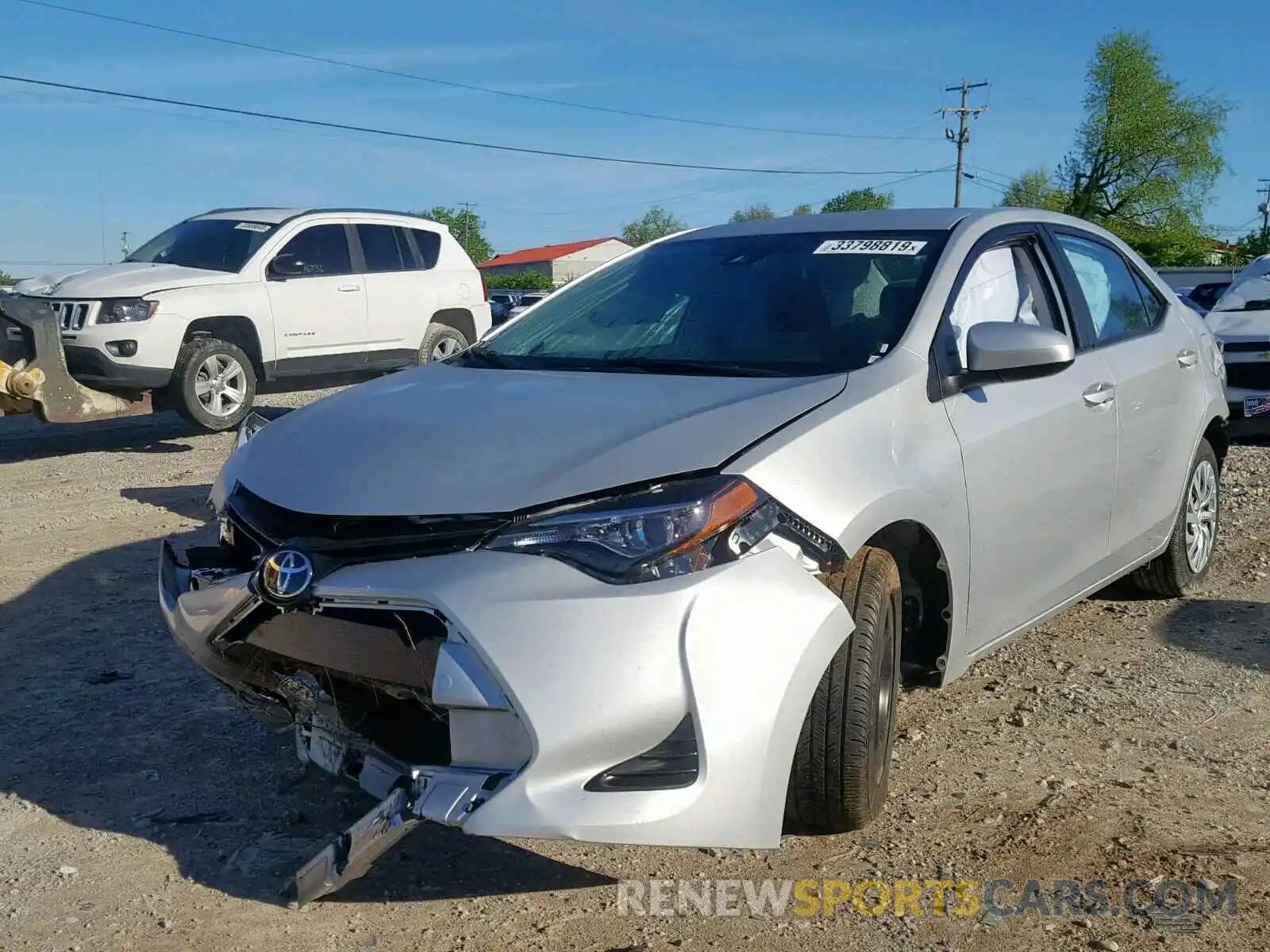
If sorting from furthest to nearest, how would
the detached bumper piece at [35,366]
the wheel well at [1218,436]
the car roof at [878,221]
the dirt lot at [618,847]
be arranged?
1. the detached bumper piece at [35,366]
2. the wheel well at [1218,436]
3. the car roof at [878,221]
4. the dirt lot at [618,847]

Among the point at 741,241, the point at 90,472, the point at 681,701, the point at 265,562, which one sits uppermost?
the point at 741,241

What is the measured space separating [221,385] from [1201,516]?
7.70m

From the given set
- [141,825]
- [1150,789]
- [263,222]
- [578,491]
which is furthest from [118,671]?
[263,222]

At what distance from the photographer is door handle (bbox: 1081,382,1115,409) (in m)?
4.09

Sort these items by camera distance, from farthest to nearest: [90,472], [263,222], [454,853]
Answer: [263,222]
[90,472]
[454,853]

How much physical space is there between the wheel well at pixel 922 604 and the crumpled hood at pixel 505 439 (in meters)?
0.49

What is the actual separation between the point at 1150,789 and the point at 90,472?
7.68m

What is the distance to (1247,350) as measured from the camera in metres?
9.98

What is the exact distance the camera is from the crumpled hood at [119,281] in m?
9.65

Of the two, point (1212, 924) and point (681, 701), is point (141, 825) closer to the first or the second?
point (681, 701)

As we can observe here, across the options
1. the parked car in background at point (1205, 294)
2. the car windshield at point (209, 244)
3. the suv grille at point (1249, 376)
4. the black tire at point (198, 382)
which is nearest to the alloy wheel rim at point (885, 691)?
the suv grille at point (1249, 376)

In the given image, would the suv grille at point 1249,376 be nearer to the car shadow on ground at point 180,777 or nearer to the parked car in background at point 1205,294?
the parked car in background at point 1205,294

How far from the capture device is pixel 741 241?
4.29m

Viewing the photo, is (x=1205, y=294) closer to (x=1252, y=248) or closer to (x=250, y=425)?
(x=250, y=425)
